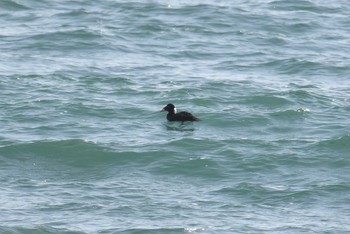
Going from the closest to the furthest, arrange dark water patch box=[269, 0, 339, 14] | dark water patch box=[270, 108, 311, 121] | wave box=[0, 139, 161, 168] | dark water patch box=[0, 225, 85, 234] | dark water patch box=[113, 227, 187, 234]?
dark water patch box=[0, 225, 85, 234]
dark water patch box=[113, 227, 187, 234]
wave box=[0, 139, 161, 168]
dark water patch box=[270, 108, 311, 121]
dark water patch box=[269, 0, 339, 14]

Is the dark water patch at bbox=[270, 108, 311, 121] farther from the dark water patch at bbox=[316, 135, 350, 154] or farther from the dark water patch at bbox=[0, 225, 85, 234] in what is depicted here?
the dark water patch at bbox=[0, 225, 85, 234]

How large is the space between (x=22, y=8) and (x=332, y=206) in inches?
777

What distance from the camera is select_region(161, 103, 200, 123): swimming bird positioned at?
24.2 meters

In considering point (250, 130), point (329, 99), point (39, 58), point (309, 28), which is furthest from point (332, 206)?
point (309, 28)

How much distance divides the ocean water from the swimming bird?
6.7 inches

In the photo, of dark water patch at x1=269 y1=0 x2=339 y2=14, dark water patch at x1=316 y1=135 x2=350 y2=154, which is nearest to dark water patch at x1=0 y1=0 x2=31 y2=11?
dark water patch at x1=269 y1=0 x2=339 y2=14

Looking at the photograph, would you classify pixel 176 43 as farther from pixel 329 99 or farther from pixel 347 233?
pixel 347 233

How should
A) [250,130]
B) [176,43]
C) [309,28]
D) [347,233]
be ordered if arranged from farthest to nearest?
[309,28], [176,43], [250,130], [347,233]

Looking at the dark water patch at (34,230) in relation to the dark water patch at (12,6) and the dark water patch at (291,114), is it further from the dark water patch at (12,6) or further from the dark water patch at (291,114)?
the dark water patch at (12,6)

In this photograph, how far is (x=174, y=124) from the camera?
79.4 ft

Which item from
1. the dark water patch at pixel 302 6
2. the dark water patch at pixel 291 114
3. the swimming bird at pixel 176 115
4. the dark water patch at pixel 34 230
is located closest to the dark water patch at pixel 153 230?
the dark water patch at pixel 34 230

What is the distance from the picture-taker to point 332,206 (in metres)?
18.6

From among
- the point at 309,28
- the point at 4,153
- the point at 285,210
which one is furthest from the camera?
the point at 309,28

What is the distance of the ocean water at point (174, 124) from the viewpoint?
60.0ft
